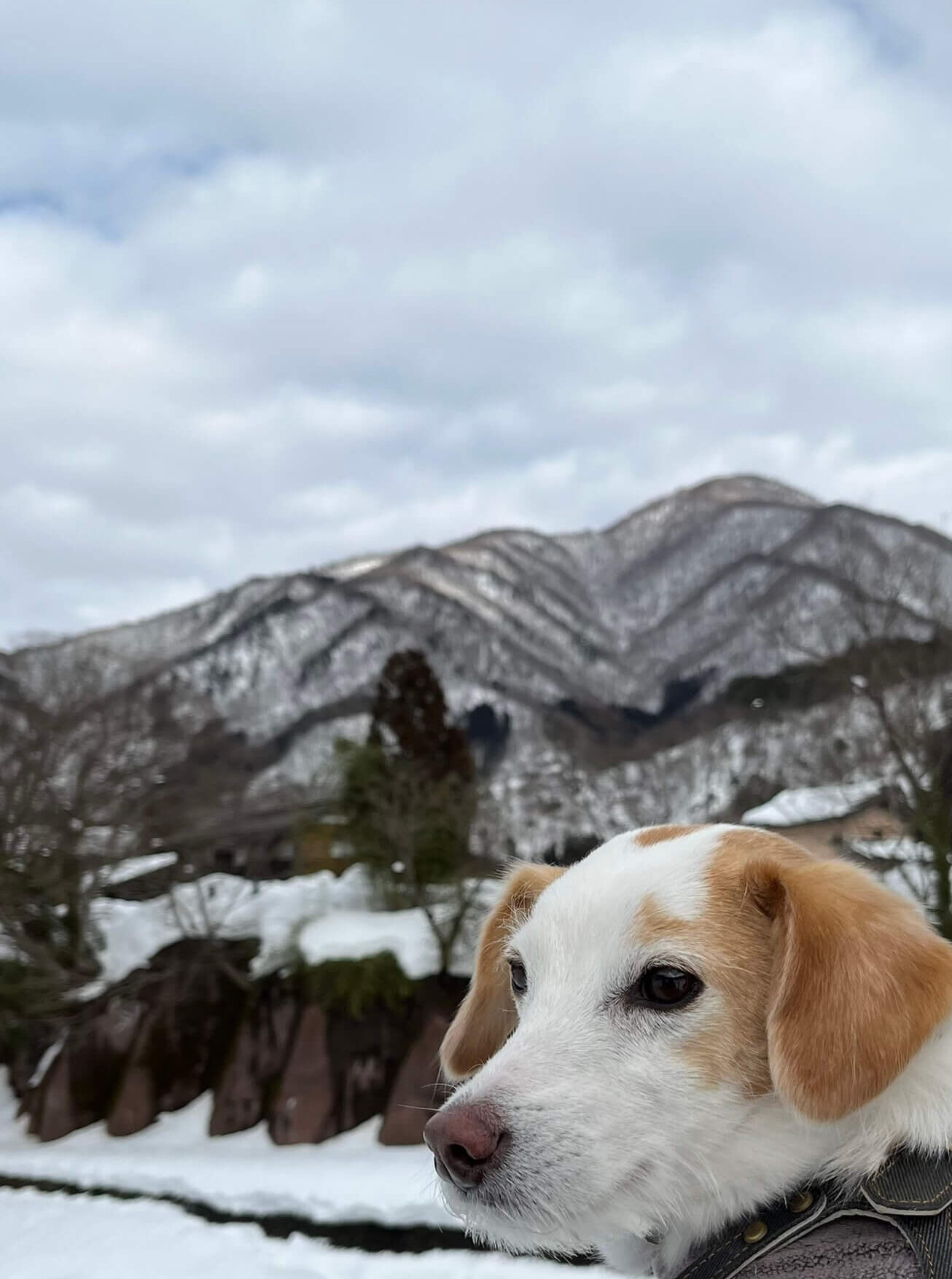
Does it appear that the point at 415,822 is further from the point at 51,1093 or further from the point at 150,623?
the point at 150,623

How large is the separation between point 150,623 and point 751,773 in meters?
71.0

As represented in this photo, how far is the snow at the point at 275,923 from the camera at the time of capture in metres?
20.1

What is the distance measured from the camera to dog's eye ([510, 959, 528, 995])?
7.95ft

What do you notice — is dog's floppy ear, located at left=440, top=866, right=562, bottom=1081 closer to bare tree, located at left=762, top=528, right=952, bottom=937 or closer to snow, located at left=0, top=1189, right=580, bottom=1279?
snow, located at left=0, top=1189, right=580, bottom=1279

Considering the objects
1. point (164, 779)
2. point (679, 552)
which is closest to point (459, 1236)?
point (164, 779)

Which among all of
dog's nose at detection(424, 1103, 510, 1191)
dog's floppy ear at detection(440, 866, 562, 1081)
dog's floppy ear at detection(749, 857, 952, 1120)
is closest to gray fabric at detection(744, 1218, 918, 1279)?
dog's floppy ear at detection(749, 857, 952, 1120)

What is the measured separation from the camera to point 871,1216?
73.9 inches

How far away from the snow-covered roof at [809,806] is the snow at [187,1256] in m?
19.1

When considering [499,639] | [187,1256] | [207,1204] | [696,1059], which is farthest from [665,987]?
[499,639]

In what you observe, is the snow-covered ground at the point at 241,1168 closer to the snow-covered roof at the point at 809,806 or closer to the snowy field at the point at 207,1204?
the snowy field at the point at 207,1204

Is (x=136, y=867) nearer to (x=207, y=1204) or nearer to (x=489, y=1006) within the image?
(x=207, y=1204)

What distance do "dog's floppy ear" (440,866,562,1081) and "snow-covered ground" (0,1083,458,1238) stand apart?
1045 cm

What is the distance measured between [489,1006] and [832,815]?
29.7 meters

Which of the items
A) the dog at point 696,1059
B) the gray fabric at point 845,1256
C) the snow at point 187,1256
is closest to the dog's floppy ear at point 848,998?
the dog at point 696,1059
